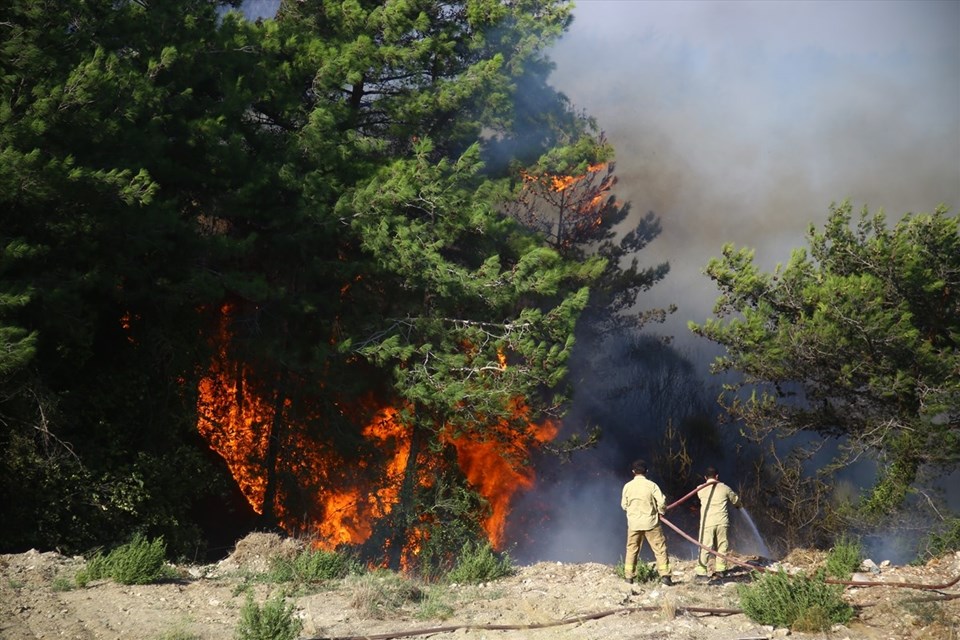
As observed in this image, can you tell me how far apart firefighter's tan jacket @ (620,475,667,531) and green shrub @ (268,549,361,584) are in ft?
13.6

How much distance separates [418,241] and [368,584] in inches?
296

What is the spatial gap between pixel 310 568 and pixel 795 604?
638 cm

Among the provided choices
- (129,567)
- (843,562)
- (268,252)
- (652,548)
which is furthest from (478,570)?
(268,252)

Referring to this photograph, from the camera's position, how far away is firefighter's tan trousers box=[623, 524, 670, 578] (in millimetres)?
13109

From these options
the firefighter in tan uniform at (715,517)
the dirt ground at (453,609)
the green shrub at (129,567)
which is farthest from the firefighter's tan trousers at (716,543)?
the green shrub at (129,567)

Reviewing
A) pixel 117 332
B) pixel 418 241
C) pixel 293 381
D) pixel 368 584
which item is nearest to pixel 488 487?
pixel 293 381

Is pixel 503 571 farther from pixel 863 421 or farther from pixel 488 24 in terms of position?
pixel 488 24

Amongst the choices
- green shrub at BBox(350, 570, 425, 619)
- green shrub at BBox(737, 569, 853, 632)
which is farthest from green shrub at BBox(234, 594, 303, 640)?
green shrub at BBox(737, 569, 853, 632)

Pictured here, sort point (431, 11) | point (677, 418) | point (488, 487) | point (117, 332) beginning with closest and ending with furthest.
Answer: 1. point (117, 332)
2. point (431, 11)
3. point (488, 487)
4. point (677, 418)

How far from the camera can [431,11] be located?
20391 mm

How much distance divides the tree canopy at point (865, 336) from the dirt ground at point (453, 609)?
389 cm

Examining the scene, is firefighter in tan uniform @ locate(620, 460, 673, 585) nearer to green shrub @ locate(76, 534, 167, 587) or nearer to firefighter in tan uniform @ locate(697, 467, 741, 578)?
firefighter in tan uniform @ locate(697, 467, 741, 578)

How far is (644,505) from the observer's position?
516 inches

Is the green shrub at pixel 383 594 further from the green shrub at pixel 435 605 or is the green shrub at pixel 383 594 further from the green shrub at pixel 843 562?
the green shrub at pixel 843 562
